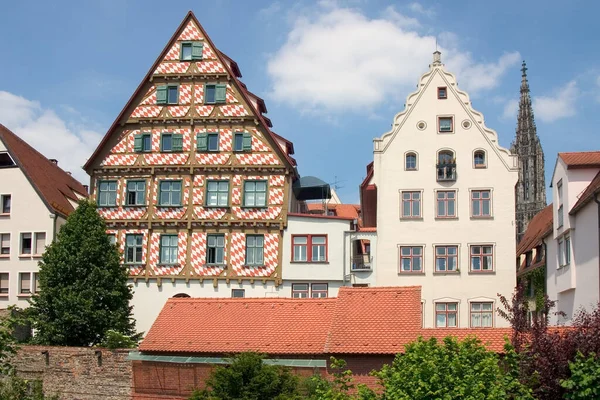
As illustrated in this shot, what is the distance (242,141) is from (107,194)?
7.85 meters

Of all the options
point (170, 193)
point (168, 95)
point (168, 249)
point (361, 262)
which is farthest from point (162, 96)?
point (361, 262)

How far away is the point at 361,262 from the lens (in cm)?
4169

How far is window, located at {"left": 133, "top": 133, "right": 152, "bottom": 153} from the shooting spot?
44112 mm

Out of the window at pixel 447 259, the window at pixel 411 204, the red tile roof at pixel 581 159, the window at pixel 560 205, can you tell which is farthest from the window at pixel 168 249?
the red tile roof at pixel 581 159

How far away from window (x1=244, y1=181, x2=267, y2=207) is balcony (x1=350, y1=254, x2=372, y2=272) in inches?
222

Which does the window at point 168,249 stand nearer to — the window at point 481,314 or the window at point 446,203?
the window at point 446,203

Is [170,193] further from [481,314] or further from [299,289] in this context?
[481,314]

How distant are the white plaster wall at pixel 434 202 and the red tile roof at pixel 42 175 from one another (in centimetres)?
1768

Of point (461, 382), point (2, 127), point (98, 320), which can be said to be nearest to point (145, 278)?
point (98, 320)

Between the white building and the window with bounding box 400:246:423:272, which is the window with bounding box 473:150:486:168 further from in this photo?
the window with bounding box 400:246:423:272

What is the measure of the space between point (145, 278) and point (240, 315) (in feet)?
47.2

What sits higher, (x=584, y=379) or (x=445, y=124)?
(x=445, y=124)

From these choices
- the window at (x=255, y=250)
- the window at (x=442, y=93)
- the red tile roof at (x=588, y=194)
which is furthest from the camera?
the window at (x=255, y=250)

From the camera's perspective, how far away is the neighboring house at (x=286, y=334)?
25.4 meters
